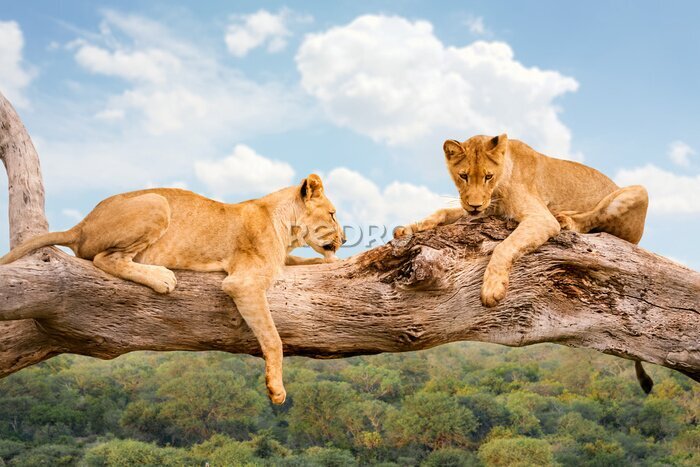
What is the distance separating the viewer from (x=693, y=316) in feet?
19.5

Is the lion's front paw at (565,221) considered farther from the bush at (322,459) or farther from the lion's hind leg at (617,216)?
the bush at (322,459)

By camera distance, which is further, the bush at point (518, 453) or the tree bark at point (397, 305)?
the bush at point (518, 453)

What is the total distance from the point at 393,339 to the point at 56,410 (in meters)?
48.7

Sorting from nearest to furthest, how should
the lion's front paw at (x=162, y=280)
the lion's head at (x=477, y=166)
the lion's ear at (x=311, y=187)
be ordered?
the lion's front paw at (x=162, y=280) → the lion's head at (x=477, y=166) → the lion's ear at (x=311, y=187)

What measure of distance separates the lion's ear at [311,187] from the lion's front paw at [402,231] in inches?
27.1

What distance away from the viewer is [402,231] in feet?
19.7

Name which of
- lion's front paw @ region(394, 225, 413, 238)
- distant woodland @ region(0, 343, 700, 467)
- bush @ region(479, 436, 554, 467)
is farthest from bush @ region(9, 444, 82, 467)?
lion's front paw @ region(394, 225, 413, 238)

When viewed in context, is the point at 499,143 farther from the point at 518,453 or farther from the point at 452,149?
the point at 518,453

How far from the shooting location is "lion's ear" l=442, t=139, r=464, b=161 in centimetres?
581

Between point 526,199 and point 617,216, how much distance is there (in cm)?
88

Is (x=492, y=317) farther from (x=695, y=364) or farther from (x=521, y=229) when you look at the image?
(x=695, y=364)

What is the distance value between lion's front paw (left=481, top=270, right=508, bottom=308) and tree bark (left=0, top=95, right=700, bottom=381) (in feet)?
0.66

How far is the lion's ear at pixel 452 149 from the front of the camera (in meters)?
5.81

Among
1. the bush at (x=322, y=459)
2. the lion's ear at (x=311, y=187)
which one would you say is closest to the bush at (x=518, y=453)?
the bush at (x=322, y=459)
